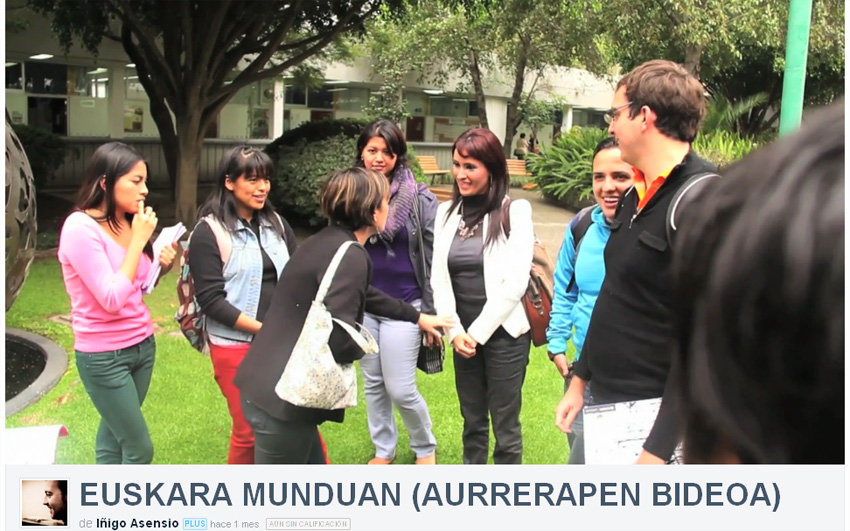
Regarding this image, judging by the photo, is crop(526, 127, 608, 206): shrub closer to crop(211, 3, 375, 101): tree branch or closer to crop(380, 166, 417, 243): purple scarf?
crop(211, 3, 375, 101): tree branch

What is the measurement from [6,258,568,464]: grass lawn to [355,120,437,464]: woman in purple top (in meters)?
0.59

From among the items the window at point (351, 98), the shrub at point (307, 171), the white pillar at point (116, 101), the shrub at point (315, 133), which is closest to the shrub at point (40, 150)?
the shrub at point (315, 133)

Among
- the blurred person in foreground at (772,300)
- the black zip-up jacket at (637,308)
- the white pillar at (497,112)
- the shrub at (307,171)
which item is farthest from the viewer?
the white pillar at (497,112)

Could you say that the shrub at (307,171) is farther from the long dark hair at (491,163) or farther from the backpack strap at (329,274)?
the backpack strap at (329,274)

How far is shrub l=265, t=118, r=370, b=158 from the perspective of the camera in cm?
1159

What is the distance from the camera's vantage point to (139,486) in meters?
2.35

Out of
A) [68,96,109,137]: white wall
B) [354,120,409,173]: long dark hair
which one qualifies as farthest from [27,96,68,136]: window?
[354,120,409,173]: long dark hair

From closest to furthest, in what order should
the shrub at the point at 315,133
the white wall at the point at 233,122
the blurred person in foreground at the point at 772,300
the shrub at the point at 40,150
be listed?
the blurred person in foreground at the point at 772,300 → the shrub at the point at 315,133 → the shrub at the point at 40,150 → the white wall at the point at 233,122

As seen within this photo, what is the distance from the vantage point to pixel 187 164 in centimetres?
1123

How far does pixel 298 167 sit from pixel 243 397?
335 inches

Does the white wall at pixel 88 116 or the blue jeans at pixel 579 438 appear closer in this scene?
the blue jeans at pixel 579 438

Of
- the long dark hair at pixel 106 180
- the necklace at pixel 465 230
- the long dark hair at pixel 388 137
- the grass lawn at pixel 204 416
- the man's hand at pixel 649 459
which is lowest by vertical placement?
the grass lawn at pixel 204 416

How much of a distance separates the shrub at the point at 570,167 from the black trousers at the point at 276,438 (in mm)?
10559

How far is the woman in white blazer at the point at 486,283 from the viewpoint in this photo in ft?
11.2
